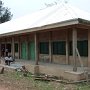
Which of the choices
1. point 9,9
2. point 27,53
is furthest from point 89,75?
point 9,9

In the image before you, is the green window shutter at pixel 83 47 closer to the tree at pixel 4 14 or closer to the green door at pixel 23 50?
the green door at pixel 23 50

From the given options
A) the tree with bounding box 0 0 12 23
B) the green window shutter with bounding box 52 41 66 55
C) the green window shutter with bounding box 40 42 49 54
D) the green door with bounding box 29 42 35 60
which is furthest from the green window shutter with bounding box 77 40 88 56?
the tree with bounding box 0 0 12 23

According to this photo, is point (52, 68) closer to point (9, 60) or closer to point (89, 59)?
point (89, 59)

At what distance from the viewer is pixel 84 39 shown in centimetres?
1625

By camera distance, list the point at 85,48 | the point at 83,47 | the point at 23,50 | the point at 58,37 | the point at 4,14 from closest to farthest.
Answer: the point at 85,48 < the point at 83,47 < the point at 58,37 < the point at 23,50 < the point at 4,14

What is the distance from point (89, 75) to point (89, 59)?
263 centimetres

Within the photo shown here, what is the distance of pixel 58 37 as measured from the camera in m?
18.4

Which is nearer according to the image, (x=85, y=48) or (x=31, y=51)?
(x=85, y=48)

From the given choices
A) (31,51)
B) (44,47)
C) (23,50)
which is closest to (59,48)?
(44,47)

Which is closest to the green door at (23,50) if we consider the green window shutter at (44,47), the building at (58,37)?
the building at (58,37)

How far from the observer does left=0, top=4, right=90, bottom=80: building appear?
13453 mm

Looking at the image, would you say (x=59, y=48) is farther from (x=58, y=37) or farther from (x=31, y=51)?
(x=31, y=51)

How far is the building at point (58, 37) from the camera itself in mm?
13453

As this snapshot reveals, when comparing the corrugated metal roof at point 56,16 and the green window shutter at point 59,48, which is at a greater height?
the corrugated metal roof at point 56,16
